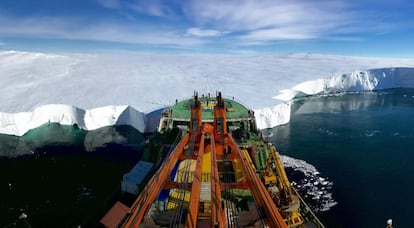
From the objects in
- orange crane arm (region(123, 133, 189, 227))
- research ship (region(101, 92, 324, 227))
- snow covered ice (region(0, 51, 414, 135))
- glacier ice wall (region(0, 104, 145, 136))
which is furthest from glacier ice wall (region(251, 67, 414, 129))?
orange crane arm (region(123, 133, 189, 227))

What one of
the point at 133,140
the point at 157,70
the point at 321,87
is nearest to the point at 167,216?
the point at 133,140

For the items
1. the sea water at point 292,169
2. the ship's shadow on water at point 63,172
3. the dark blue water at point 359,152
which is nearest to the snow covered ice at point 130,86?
the sea water at point 292,169

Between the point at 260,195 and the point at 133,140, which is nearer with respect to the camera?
the point at 260,195

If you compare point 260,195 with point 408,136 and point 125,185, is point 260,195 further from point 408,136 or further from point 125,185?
point 408,136

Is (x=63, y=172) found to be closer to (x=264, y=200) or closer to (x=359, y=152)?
(x=264, y=200)

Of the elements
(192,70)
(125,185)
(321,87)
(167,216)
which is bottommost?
(125,185)

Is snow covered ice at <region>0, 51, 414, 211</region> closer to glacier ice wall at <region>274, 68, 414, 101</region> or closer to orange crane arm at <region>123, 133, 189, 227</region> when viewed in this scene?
glacier ice wall at <region>274, 68, 414, 101</region>

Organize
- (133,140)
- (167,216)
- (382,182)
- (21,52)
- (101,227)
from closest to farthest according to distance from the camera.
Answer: (167,216) → (101,227) → (382,182) → (133,140) → (21,52)
